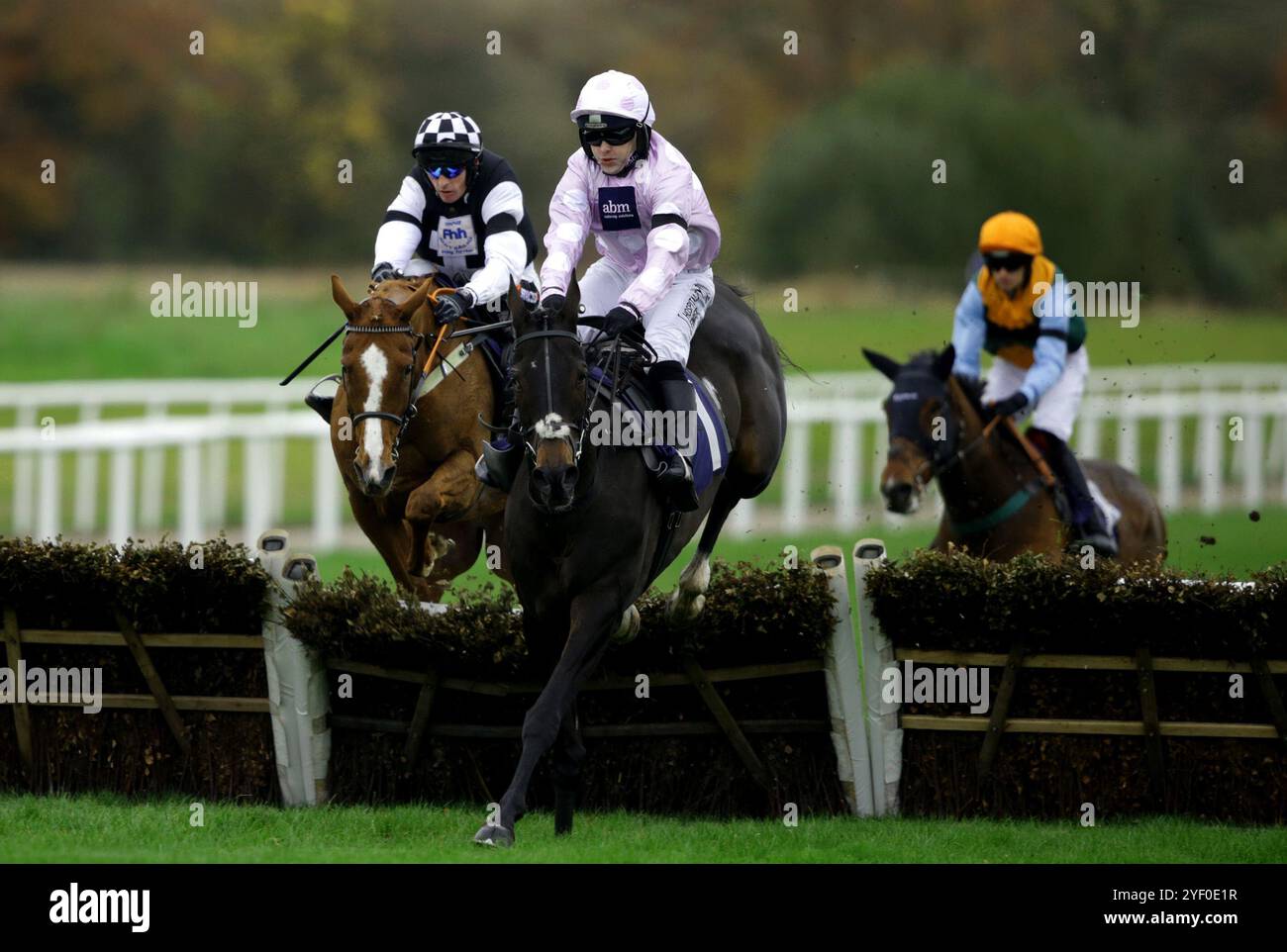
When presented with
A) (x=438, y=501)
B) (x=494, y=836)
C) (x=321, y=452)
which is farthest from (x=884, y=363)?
(x=321, y=452)

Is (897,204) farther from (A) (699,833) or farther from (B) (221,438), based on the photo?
(A) (699,833)

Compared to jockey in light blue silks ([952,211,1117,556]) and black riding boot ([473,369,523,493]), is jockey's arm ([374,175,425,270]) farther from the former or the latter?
jockey in light blue silks ([952,211,1117,556])

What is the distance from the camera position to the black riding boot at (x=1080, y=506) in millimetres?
8805

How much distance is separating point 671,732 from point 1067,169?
20.8 metres

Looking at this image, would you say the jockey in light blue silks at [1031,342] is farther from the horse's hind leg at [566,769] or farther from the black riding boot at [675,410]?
the horse's hind leg at [566,769]

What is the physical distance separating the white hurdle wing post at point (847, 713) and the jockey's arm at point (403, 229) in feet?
7.58

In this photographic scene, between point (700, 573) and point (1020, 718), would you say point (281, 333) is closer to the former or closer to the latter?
point (700, 573)

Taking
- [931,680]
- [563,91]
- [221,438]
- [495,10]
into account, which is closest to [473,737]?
[931,680]

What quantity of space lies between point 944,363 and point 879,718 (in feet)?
9.26

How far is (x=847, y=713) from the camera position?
6508 millimetres

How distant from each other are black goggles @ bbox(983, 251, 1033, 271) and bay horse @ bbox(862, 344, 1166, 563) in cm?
49

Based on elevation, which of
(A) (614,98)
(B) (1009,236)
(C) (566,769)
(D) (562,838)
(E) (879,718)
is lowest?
(D) (562,838)

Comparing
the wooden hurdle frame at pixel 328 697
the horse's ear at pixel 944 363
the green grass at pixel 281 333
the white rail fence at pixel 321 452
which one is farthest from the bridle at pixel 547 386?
the green grass at pixel 281 333

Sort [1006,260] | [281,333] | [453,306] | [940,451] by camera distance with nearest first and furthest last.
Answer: [453,306] → [940,451] → [1006,260] → [281,333]
